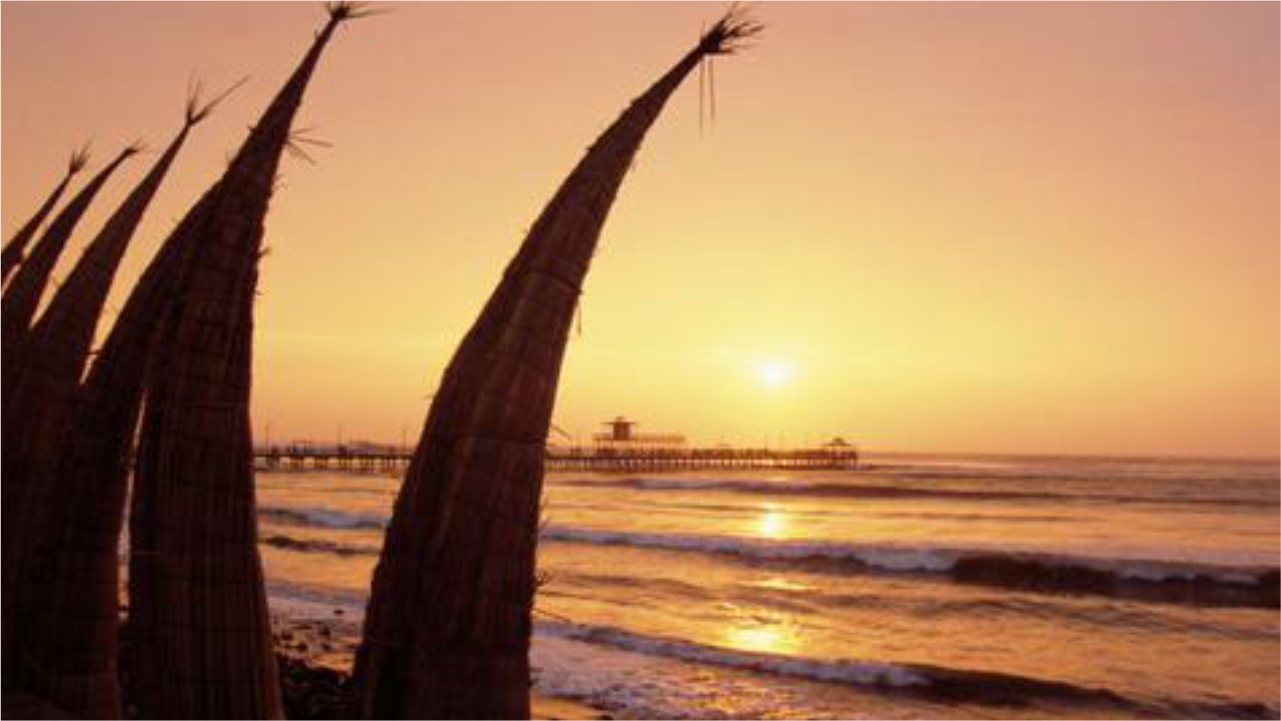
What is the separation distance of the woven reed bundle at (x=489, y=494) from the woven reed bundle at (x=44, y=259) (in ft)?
17.0

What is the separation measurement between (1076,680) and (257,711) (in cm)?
1415

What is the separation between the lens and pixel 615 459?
3863 inches

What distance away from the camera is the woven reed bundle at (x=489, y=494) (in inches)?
242

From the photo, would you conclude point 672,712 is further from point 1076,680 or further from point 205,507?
point 205,507

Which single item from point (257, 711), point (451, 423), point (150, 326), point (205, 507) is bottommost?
point (257, 711)

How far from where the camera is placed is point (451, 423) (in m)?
6.25

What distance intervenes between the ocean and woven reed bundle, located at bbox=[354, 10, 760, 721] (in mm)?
743

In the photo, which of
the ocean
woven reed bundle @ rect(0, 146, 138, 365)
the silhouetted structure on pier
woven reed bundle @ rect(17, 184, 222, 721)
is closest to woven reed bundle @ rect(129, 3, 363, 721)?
woven reed bundle @ rect(17, 184, 222, 721)

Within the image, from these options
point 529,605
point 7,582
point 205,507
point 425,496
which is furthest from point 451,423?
point 7,582

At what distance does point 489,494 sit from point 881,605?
843 inches

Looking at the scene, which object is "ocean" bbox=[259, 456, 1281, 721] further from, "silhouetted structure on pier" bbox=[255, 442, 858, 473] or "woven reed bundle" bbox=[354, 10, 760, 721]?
"silhouetted structure on pier" bbox=[255, 442, 858, 473]

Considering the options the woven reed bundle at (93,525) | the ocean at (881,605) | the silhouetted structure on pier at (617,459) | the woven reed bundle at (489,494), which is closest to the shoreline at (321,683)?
the ocean at (881,605)

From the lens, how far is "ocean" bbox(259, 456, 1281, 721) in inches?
645

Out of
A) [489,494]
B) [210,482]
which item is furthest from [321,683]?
[489,494]
